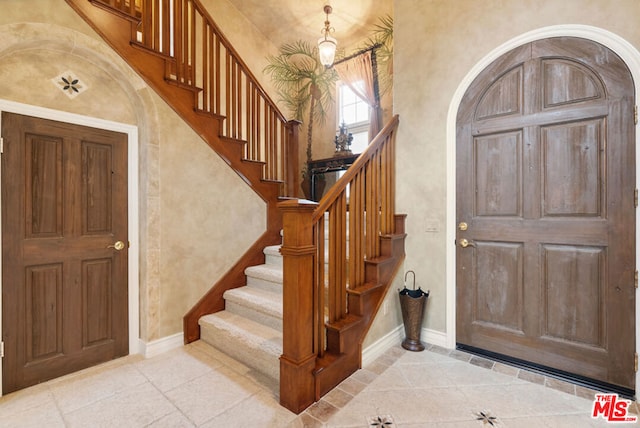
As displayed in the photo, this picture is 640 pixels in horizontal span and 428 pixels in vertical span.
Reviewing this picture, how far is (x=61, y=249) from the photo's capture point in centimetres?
210

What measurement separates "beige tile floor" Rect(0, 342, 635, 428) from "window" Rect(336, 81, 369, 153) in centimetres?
326

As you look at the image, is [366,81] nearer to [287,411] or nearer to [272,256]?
[272,256]

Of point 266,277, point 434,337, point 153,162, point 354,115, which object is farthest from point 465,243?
point 354,115

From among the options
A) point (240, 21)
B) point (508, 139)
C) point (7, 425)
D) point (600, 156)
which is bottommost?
point (7, 425)

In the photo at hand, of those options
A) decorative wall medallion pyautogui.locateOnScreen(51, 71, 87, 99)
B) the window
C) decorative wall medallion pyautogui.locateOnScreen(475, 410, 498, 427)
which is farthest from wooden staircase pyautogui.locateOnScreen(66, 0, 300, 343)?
decorative wall medallion pyautogui.locateOnScreen(475, 410, 498, 427)

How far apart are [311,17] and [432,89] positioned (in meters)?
2.69

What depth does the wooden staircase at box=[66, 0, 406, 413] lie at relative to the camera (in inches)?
69.4

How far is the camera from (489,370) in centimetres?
218

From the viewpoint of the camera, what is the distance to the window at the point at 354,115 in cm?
461

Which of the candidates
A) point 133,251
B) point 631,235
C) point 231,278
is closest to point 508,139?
point 631,235

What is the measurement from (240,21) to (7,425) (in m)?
4.87

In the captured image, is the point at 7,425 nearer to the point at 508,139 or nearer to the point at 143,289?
the point at 143,289
